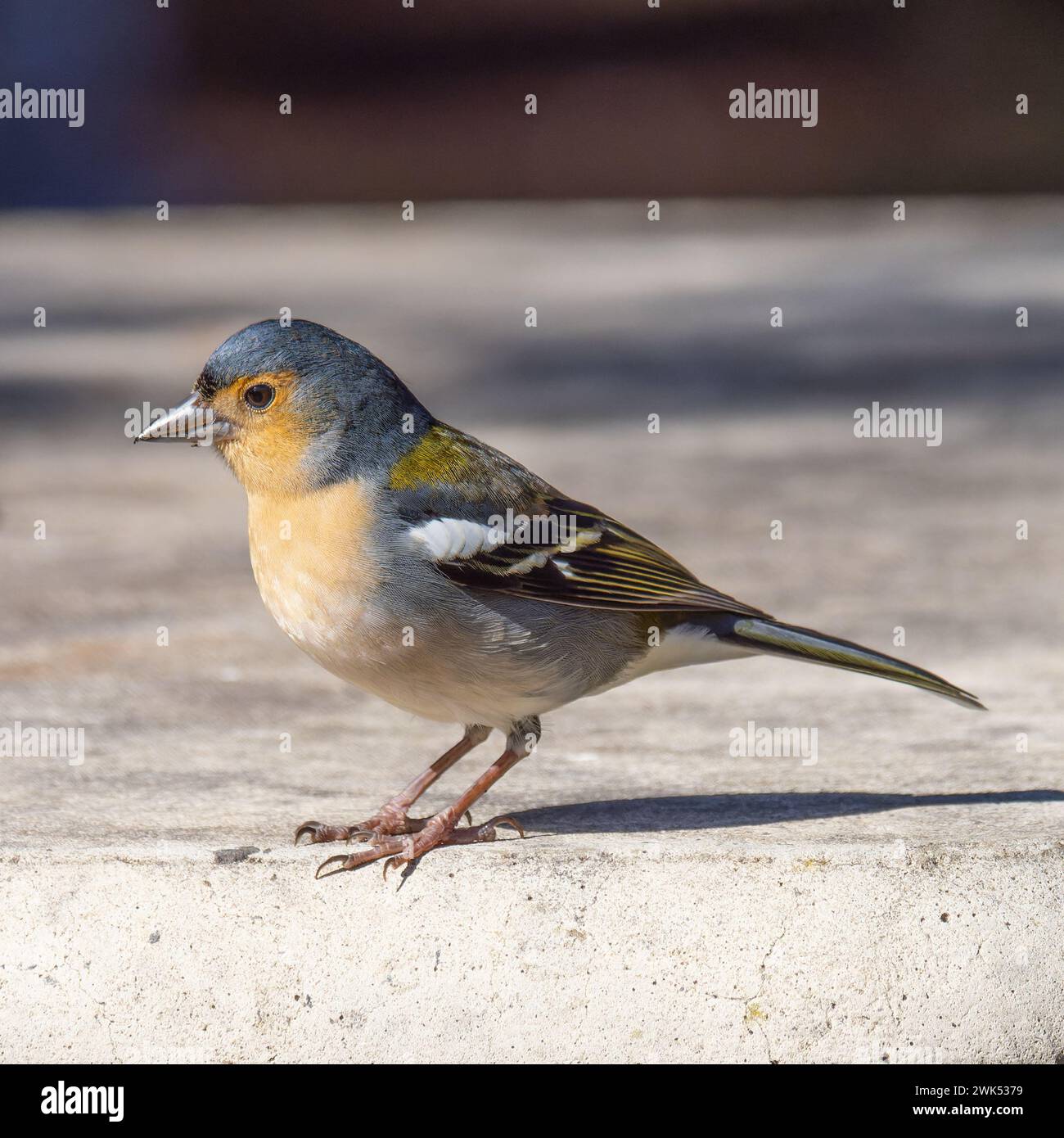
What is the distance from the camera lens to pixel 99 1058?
385 cm

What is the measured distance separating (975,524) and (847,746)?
3863mm

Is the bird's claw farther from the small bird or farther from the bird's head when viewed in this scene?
the bird's head

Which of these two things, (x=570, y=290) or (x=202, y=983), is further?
(x=570, y=290)

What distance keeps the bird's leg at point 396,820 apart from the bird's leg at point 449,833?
0.05 meters

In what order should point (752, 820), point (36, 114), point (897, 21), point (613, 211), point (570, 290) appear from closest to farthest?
point (752, 820), point (570, 290), point (897, 21), point (613, 211), point (36, 114)

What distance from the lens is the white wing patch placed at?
416 centimetres

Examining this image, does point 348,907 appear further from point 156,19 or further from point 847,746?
point 156,19

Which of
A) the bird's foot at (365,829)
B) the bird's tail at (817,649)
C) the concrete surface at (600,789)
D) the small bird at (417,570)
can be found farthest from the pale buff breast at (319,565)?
the bird's tail at (817,649)

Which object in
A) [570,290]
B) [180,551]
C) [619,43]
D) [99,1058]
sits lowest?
[99,1058]

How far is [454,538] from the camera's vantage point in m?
4.20

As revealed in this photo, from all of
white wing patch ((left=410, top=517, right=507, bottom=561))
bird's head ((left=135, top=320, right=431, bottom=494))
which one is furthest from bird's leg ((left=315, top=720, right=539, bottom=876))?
bird's head ((left=135, top=320, right=431, bottom=494))

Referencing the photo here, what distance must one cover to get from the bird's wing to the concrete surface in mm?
607

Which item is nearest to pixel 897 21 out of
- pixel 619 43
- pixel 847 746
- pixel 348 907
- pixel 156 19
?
pixel 619 43

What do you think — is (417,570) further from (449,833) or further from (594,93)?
(594,93)
